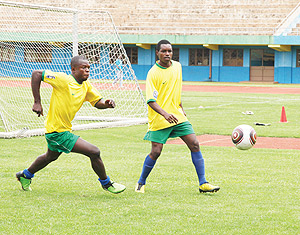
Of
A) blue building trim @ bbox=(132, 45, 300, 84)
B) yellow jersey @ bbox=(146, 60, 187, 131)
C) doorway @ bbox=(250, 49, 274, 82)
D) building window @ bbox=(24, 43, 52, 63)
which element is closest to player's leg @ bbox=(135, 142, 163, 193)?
yellow jersey @ bbox=(146, 60, 187, 131)

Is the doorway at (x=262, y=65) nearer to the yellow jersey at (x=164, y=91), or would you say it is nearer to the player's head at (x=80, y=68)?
the yellow jersey at (x=164, y=91)

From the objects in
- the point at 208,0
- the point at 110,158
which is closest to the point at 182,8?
the point at 208,0

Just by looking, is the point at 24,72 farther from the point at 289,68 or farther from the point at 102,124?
the point at 289,68

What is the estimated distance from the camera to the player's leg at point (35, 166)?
23.1 feet

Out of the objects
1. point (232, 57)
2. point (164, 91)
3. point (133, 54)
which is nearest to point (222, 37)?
point (232, 57)

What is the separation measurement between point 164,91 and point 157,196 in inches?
51.5

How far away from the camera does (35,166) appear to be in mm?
7102

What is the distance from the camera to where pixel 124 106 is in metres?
20.0

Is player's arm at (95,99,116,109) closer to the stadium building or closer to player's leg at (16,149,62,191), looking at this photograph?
player's leg at (16,149,62,191)

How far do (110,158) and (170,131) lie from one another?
2.89 m

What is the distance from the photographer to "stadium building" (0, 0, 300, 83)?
4678 cm

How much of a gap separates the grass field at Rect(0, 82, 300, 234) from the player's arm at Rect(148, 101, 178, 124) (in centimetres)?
92

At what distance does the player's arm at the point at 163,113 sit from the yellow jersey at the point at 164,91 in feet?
0.65

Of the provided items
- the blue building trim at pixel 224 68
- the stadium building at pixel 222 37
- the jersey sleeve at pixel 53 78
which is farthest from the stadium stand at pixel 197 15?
the jersey sleeve at pixel 53 78
